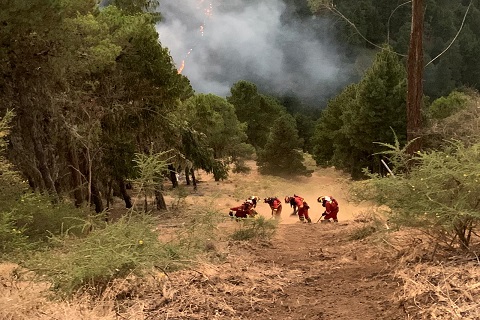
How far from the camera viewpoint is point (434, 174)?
4598 mm

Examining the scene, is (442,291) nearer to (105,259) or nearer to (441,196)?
(441,196)

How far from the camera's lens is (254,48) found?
8638 centimetres

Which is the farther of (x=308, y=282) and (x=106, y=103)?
(x=106, y=103)

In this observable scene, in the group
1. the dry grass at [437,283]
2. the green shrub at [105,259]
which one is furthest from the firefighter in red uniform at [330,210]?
the green shrub at [105,259]

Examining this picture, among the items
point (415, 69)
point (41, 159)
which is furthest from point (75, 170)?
point (415, 69)

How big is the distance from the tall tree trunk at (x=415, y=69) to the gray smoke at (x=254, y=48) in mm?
61587

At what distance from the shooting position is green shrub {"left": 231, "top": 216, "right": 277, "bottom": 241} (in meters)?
8.12

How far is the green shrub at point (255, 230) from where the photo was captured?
8117 millimetres

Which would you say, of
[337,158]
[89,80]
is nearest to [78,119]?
[89,80]

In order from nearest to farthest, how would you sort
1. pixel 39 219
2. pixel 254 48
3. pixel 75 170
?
pixel 39 219
pixel 75 170
pixel 254 48

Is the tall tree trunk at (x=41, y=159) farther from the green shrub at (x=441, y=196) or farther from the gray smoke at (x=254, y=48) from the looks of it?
the gray smoke at (x=254, y=48)

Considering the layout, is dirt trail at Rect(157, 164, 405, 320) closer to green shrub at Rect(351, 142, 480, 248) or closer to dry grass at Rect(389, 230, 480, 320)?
dry grass at Rect(389, 230, 480, 320)

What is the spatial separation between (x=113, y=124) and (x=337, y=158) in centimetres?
1833

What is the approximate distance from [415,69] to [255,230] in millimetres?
5207
